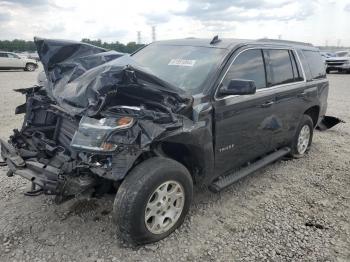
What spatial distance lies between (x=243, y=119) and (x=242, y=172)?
0.68 m

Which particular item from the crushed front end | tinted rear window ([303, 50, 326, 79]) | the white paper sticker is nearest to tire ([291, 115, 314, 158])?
tinted rear window ([303, 50, 326, 79])

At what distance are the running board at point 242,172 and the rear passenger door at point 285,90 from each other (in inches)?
5.2

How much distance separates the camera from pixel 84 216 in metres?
3.75

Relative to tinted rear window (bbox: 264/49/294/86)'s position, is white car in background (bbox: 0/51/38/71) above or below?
below

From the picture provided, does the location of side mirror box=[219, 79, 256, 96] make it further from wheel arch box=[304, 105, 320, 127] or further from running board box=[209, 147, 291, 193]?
wheel arch box=[304, 105, 320, 127]

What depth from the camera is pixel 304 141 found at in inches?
234

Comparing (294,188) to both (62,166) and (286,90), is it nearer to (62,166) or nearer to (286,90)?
(286,90)

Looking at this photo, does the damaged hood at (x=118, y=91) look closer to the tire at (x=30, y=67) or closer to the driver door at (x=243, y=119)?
the driver door at (x=243, y=119)

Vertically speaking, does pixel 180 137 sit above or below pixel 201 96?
below

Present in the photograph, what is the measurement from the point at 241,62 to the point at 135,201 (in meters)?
2.14

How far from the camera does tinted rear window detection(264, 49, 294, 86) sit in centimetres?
461

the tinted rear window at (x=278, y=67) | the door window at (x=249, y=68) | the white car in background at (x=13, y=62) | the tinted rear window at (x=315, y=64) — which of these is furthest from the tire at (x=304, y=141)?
the white car in background at (x=13, y=62)

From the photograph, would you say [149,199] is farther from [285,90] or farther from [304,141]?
[304,141]

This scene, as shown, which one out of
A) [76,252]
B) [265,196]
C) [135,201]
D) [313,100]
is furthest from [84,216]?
[313,100]
